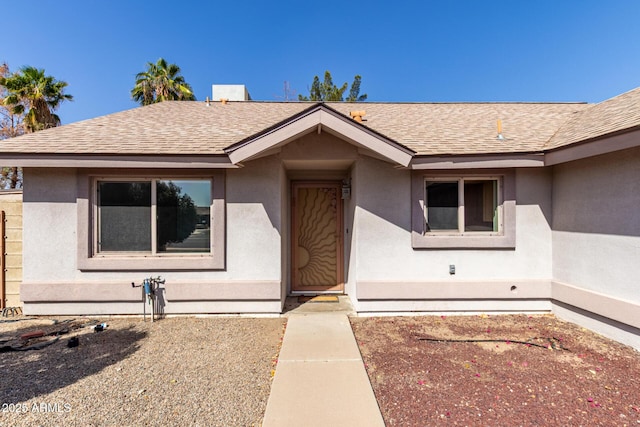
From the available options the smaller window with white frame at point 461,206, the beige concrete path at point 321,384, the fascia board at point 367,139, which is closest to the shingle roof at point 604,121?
the smaller window with white frame at point 461,206

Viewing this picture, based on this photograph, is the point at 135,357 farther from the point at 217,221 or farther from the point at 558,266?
the point at 558,266

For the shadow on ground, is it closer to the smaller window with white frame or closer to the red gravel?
the red gravel

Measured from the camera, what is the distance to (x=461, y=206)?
5.56 meters

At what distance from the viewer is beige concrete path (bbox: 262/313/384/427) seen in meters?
2.75

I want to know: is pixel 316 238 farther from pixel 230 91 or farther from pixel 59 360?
pixel 230 91

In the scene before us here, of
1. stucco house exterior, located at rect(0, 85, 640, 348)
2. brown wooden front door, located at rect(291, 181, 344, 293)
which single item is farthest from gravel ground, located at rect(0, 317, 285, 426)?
brown wooden front door, located at rect(291, 181, 344, 293)

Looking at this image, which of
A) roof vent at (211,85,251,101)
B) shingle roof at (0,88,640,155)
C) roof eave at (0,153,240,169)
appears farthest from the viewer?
roof vent at (211,85,251,101)

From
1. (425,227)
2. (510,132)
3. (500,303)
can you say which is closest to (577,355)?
(500,303)

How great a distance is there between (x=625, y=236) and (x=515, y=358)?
2606mm

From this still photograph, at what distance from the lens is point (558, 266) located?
5402 millimetres

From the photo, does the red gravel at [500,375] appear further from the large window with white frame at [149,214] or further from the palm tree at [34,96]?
the palm tree at [34,96]

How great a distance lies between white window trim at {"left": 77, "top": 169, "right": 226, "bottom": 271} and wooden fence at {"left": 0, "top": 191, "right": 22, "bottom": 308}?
5.08 feet

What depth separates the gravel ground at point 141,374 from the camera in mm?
2828

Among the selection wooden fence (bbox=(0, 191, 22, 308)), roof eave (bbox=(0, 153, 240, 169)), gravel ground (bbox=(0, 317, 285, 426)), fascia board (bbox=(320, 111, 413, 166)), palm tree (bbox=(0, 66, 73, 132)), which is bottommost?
A: gravel ground (bbox=(0, 317, 285, 426))
